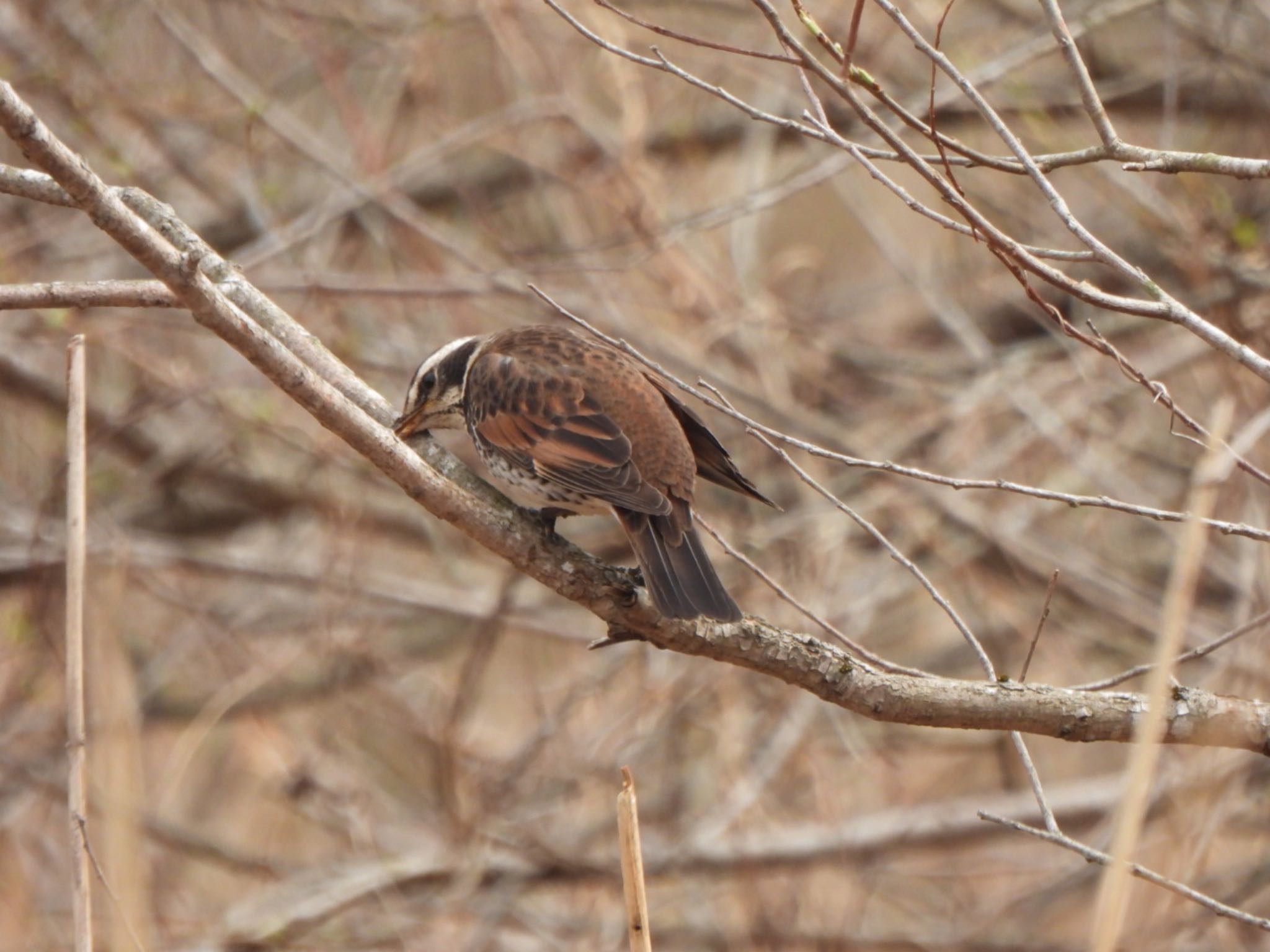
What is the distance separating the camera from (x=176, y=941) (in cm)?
693

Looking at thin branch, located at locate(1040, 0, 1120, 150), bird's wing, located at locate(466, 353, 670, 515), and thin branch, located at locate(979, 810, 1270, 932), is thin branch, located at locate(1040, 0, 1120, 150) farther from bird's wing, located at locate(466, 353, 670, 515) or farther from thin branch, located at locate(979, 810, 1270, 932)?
bird's wing, located at locate(466, 353, 670, 515)

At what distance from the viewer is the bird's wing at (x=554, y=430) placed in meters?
4.39

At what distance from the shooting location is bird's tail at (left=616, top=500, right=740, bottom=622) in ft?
11.9

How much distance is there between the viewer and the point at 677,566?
13.1 feet

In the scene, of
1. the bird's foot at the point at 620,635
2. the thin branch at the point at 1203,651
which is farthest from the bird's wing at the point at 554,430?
the thin branch at the point at 1203,651

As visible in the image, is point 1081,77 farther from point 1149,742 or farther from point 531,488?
point 531,488


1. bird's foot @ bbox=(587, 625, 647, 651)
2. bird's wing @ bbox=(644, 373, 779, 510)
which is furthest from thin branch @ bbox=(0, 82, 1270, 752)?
bird's wing @ bbox=(644, 373, 779, 510)

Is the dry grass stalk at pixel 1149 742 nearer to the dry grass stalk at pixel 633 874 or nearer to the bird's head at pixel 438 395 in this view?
the dry grass stalk at pixel 633 874

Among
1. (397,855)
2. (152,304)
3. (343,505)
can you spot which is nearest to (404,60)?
(343,505)

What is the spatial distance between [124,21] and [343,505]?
3.53 meters

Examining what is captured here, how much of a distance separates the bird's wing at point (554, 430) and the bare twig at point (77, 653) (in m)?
1.52

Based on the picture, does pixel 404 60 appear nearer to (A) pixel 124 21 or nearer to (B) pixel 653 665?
(A) pixel 124 21

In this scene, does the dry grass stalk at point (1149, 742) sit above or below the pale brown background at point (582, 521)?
below

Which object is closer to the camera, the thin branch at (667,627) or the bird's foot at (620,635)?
the thin branch at (667,627)
